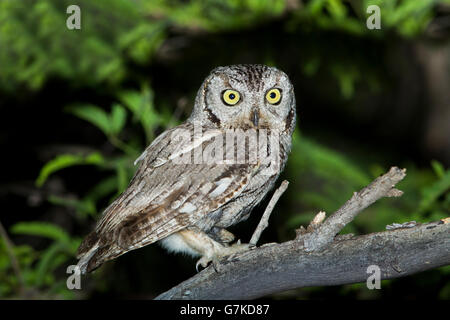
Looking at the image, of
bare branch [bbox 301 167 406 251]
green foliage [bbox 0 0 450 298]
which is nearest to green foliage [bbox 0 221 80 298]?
green foliage [bbox 0 0 450 298]

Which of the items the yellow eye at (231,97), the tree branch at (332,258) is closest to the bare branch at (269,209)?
the tree branch at (332,258)

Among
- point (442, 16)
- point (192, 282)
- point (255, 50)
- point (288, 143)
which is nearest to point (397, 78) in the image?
point (442, 16)

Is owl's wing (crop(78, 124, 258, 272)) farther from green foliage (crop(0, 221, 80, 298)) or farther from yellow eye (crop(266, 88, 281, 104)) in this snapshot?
green foliage (crop(0, 221, 80, 298))

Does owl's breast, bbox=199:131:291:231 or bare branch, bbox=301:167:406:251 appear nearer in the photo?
bare branch, bbox=301:167:406:251

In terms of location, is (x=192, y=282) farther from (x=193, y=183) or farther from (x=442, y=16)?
(x=442, y=16)

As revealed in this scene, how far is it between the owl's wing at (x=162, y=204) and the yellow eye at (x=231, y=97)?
301mm

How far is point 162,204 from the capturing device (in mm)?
2289

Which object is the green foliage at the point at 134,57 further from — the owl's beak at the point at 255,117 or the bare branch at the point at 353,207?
the bare branch at the point at 353,207

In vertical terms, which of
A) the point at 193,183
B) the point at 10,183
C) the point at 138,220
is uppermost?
the point at 10,183

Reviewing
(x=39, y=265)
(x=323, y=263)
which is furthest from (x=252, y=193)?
(x=39, y=265)

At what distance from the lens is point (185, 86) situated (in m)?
5.13

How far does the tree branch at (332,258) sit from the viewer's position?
187 centimetres

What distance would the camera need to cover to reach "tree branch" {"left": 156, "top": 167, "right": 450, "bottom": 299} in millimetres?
1874
